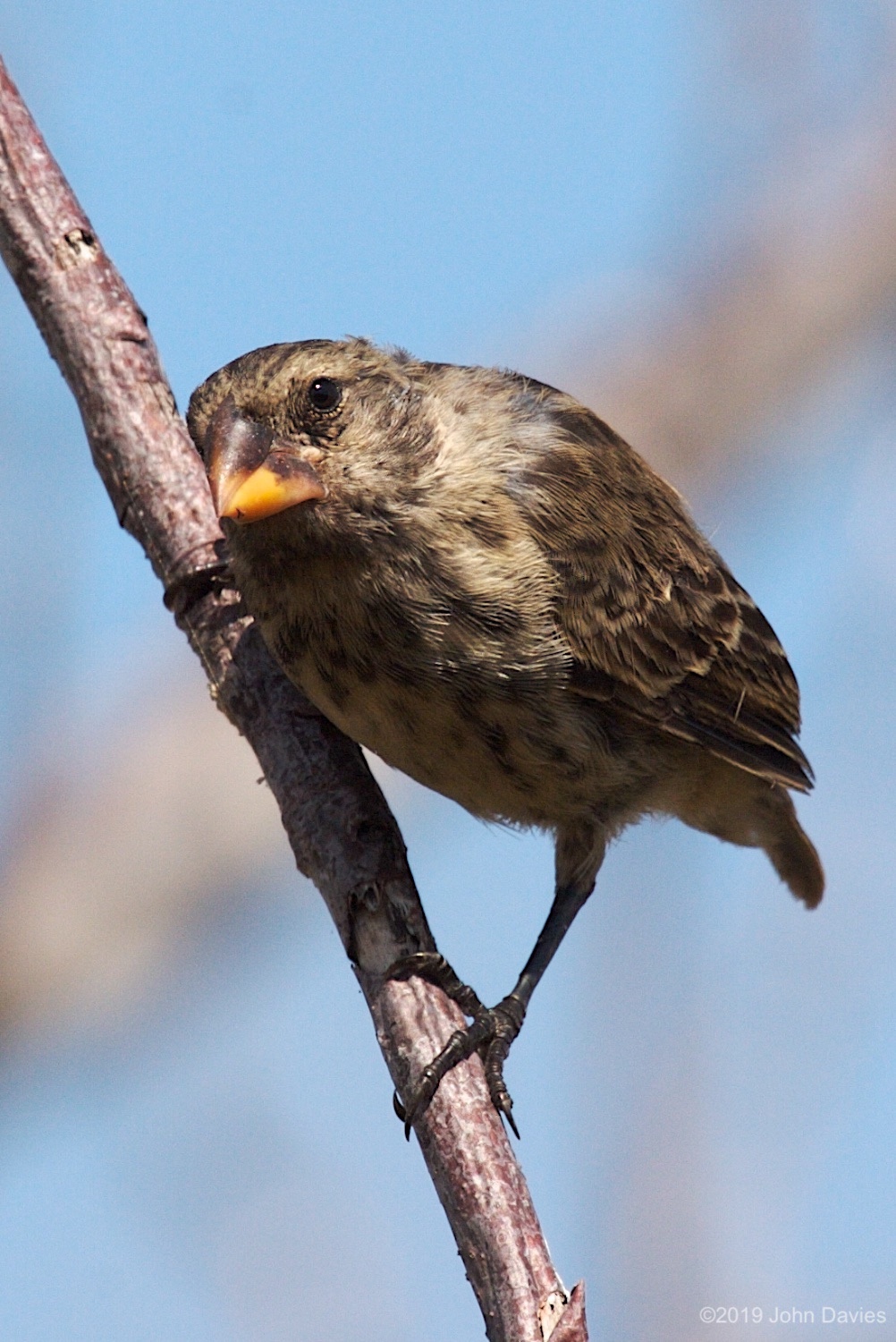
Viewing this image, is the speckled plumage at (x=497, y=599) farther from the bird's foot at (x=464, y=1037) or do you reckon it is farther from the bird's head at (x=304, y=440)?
the bird's foot at (x=464, y=1037)

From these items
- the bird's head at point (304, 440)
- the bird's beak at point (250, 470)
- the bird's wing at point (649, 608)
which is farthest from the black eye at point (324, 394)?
the bird's wing at point (649, 608)

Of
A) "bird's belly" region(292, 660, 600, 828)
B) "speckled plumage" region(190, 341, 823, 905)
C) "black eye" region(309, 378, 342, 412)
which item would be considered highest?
"black eye" region(309, 378, 342, 412)

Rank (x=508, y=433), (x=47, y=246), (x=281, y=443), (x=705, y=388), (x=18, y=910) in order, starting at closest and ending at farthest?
(x=281, y=443), (x=47, y=246), (x=508, y=433), (x=18, y=910), (x=705, y=388)

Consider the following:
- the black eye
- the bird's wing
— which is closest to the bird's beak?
the black eye

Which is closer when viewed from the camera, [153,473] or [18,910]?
[153,473]

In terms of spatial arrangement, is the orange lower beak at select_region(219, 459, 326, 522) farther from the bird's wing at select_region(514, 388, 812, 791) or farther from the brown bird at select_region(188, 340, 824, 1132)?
the bird's wing at select_region(514, 388, 812, 791)

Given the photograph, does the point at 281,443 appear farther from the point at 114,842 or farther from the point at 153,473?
the point at 114,842

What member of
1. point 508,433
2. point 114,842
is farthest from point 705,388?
point 508,433
